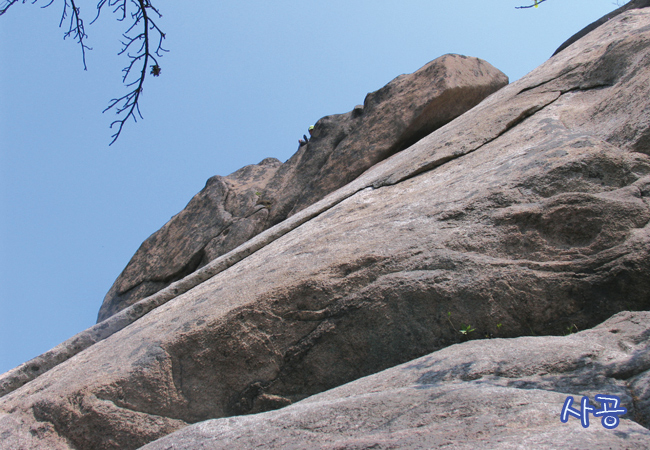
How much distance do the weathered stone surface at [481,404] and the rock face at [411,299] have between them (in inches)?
1.8

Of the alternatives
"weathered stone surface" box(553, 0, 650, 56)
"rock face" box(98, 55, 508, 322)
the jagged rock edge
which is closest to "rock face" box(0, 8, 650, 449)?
the jagged rock edge

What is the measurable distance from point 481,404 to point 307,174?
8.99 m

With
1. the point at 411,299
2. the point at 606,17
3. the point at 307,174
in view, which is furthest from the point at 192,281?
the point at 606,17

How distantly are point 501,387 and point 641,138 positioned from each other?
2.85 m

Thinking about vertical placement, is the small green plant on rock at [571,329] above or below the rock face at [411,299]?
below

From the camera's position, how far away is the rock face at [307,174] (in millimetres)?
9617

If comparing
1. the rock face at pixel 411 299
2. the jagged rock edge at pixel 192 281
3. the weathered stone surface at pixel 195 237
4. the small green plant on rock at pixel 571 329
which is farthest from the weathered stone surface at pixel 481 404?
the weathered stone surface at pixel 195 237

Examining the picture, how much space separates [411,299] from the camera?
12.4ft

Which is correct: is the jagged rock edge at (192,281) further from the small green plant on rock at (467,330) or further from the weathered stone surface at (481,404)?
the weathered stone surface at (481,404)

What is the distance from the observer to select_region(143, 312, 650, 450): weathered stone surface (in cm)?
207

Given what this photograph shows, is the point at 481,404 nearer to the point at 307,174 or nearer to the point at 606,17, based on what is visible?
the point at 606,17

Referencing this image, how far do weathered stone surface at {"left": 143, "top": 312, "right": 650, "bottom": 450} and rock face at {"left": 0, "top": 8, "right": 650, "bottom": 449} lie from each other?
1.8 inches

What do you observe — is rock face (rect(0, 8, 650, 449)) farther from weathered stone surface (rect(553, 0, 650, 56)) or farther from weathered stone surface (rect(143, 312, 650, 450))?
weathered stone surface (rect(553, 0, 650, 56))

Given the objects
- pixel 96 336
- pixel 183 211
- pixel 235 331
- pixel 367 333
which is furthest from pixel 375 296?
pixel 183 211
